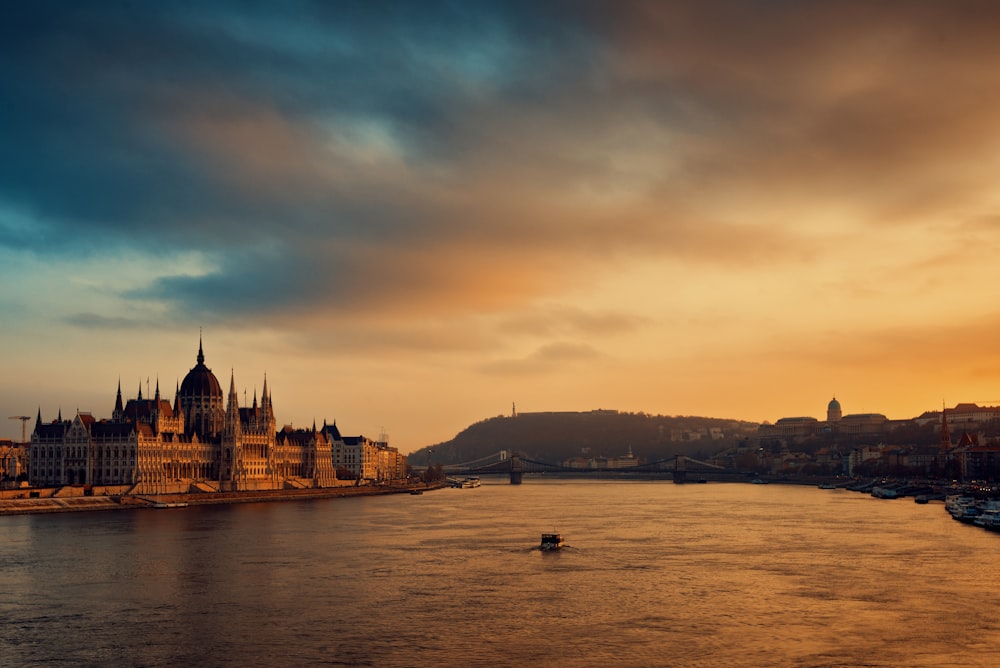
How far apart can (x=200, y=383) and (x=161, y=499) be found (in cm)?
4568

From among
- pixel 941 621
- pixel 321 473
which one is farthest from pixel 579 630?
pixel 321 473

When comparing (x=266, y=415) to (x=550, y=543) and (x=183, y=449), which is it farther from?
(x=550, y=543)

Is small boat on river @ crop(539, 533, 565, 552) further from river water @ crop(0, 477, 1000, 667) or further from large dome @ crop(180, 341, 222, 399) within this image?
large dome @ crop(180, 341, 222, 399)

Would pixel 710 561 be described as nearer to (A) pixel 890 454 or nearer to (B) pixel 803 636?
(B) pixel 803 636

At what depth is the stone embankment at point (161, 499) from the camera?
317ft

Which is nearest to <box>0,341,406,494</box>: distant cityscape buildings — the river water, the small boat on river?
the river water

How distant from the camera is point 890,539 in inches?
2778

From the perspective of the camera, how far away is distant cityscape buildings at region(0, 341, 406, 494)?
124 metres

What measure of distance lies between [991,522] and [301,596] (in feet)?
178

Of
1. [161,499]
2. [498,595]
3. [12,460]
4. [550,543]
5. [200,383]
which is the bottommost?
[498,595]

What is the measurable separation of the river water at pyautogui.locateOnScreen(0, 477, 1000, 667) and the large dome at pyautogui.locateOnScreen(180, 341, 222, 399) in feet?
239

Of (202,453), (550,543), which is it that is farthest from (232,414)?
(550,543)

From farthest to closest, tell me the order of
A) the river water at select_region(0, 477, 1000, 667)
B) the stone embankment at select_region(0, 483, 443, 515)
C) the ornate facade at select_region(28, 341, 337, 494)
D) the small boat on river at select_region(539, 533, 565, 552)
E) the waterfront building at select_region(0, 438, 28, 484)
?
the waterfront building at select_region(0, 438, 28, 484)
the ornate facade at select_region(28, 341, 337, 494)
the stone embankment at select_region(0, 483, 443, 515)
the small boat on river at select_region(539, 533, 565, 552)
the river water at select_region(0, 477, 1000, 667)

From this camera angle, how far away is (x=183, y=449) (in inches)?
5448
